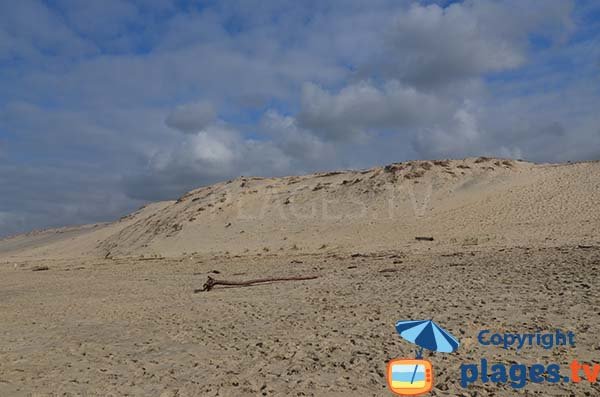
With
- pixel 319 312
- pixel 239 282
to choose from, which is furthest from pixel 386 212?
pixel 319 312

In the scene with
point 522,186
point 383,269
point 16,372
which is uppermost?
point 522,186

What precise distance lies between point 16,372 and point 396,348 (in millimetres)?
5254

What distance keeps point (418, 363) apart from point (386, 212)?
25.6 metres

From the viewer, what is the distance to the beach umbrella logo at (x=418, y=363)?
538 cm

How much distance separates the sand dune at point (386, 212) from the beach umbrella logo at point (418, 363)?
1328 centimetres

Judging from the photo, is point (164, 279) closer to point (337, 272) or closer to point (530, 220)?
point (337, 272)

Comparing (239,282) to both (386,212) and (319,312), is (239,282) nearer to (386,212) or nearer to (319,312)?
(319,312)

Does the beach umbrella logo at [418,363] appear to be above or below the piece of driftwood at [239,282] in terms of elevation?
below

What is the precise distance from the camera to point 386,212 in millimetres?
31156

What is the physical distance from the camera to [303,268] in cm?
1720

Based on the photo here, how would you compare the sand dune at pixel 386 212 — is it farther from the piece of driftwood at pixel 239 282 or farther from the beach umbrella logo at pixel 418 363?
the beach umbrella logo at pixel 418 363

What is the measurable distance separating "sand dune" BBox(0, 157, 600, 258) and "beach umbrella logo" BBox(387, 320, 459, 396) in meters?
13.3

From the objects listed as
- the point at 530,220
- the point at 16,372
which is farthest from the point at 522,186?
the point at 16,372

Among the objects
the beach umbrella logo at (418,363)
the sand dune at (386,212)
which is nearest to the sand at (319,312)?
the beach umbrella logo at (418,363)
